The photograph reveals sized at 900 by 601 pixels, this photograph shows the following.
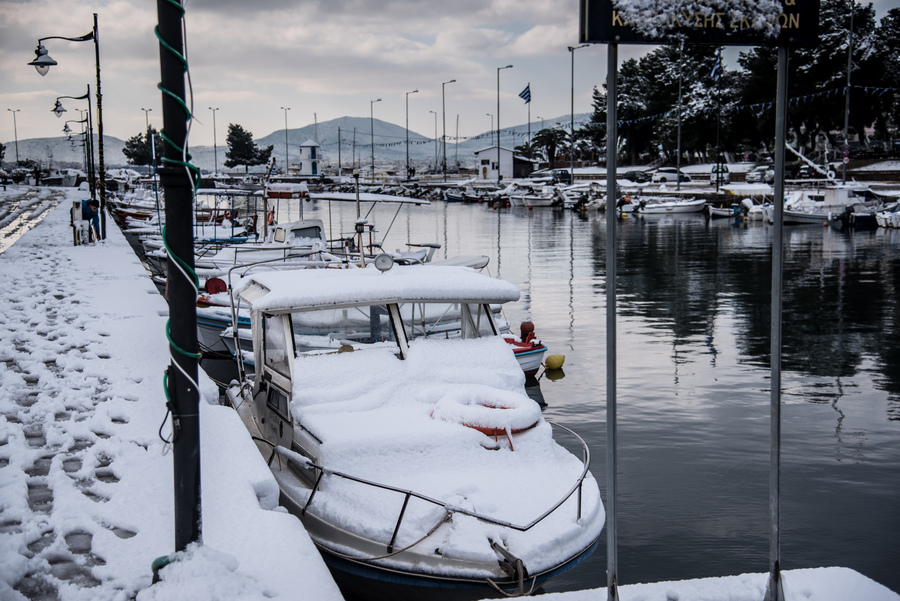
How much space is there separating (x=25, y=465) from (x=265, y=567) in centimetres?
266

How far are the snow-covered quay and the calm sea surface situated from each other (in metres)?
1.87

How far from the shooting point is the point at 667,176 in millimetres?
81125

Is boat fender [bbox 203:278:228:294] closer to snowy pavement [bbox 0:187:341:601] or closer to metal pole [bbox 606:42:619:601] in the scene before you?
snowy pavement [bbox 0:187:341:601]

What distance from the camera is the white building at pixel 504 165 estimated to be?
108 metres

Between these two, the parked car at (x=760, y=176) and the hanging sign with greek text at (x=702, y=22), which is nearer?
the hanging sign with greek text at (x=702, y=22)

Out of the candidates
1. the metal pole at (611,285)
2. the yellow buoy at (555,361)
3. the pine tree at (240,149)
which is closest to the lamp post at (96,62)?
the yellow buoy at (555,361)

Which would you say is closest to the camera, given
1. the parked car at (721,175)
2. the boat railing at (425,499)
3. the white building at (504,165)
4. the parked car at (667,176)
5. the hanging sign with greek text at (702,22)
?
the hanging sign with greek text at (702,22)

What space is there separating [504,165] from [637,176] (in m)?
26.3

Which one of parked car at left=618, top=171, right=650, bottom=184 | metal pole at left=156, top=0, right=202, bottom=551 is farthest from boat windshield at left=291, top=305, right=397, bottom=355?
parked car at left=618, top=171, right=650, bottom=184

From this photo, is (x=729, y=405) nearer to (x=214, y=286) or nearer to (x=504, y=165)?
(x=214, y=286)

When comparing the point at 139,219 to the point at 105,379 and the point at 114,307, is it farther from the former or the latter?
the point at 105,379

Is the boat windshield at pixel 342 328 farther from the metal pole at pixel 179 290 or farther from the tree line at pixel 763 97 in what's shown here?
the tree line at pixel 763 97

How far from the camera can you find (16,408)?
7488 millimetres

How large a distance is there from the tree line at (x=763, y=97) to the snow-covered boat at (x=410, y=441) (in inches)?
1774
